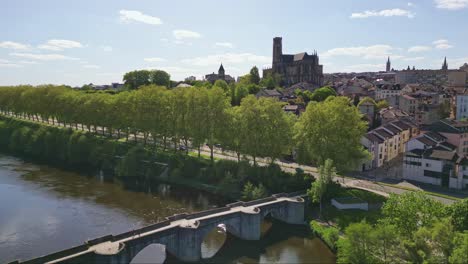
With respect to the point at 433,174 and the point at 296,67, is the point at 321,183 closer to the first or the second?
the point at 433,174

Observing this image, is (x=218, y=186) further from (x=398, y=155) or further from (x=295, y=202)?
(x=398, y=155)

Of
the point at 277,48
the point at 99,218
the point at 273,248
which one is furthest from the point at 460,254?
the point at 277,48

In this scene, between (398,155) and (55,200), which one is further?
(398,155)

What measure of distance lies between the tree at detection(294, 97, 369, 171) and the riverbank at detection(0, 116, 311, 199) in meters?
4.58

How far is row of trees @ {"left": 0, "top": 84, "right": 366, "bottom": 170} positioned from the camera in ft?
179

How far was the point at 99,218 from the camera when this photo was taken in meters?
47.1

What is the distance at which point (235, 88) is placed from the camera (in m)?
119

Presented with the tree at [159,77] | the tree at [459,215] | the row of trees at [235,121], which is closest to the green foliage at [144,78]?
the tree at [159,77]

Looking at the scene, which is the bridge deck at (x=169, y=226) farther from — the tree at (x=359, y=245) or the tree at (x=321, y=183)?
the tree at (x=359, y=245)

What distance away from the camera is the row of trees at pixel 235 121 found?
54.6 m

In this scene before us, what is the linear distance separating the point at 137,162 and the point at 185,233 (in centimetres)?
3534

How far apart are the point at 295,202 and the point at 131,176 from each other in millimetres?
32706

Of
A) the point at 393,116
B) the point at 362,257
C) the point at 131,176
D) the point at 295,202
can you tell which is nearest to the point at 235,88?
the point at 393,116

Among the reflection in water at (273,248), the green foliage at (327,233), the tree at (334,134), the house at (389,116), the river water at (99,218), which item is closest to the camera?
the reflection in water at (273,248)
